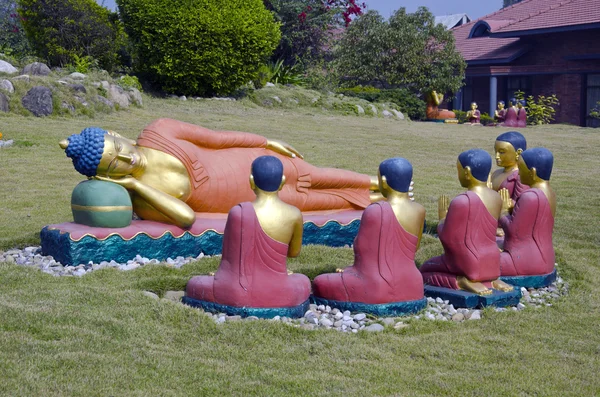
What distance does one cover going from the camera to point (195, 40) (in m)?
18.2

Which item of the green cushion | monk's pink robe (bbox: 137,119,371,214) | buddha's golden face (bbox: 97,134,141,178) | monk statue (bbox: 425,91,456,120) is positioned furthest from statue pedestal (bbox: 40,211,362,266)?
monk statue (bbox: 425,91,456,120)

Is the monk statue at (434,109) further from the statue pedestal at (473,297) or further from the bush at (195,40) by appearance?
the statue pedestal at (473,297)

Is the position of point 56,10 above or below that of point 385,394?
above

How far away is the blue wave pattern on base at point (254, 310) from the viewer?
5.23m

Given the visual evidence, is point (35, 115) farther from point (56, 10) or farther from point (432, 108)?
point (432, 108)

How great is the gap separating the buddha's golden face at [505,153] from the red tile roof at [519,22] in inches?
736

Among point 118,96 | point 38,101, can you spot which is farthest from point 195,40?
point 38,101

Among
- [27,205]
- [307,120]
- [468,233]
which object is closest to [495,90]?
[307,120]

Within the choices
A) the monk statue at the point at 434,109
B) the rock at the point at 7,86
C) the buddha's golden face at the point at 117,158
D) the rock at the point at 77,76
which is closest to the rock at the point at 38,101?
the rock at the point at 7,86

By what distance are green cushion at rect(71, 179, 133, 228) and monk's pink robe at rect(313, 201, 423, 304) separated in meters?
2.09

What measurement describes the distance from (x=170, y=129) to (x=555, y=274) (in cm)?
358

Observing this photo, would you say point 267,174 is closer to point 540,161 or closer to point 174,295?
point 174,295

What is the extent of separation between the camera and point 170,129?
289 inches

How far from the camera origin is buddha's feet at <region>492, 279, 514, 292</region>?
5.93 metres
